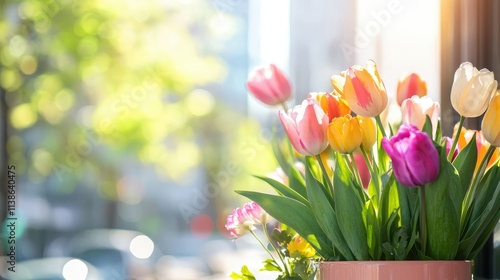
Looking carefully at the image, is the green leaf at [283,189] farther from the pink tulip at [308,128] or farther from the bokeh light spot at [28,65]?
the bokeh light spot at [28,65]

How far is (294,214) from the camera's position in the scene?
75 cm

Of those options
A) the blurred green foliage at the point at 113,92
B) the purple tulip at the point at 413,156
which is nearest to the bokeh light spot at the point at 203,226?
the blurred green foliage at the point at 113,92

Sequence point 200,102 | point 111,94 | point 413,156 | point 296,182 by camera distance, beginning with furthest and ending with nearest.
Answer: point 200,102, point 111,94, point 296,182, point 413,156

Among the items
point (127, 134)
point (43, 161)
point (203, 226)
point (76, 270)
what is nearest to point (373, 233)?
point (76, 270)

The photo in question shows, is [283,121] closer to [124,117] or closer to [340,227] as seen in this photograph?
[340,227]

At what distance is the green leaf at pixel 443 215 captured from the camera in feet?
2.16

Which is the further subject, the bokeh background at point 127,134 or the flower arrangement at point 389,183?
the bokeh background at point 127,134

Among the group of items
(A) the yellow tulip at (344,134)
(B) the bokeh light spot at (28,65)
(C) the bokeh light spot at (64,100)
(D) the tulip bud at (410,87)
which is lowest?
(A) the yellow tulip at (344,134)

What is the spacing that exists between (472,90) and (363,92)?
0.32ft

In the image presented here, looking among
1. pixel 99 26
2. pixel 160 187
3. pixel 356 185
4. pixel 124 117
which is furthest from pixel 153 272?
pixel 356 185

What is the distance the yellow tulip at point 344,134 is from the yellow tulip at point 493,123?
11 cm

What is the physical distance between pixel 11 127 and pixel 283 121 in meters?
3.02

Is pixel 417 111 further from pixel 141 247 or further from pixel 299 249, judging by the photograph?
pixel 141 247

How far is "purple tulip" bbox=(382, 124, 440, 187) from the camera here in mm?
610
